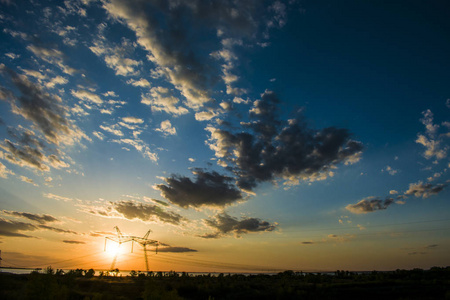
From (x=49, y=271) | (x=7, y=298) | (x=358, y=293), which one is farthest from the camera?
(x=358, y=293)

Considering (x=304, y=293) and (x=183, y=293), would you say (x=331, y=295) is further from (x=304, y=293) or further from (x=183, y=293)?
(x=183, y=293)

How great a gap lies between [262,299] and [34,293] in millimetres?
37092

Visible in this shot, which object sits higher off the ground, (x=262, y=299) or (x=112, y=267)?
(x=262, y=299)

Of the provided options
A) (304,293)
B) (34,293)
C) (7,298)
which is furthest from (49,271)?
(304,293)

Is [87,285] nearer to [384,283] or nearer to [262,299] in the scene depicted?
[262,299]

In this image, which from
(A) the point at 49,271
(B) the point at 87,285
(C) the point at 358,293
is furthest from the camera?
(B) the point at 87,285

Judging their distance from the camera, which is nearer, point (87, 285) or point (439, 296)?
point (439, 296)

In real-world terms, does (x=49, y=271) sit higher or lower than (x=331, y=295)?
higher

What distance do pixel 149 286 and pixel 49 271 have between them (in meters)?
10.7

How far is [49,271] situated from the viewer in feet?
70.7

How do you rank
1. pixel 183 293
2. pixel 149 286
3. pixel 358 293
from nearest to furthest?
pixel 149 286 < pixel 358 293 < pixel 183 293

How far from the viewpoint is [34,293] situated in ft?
65.5

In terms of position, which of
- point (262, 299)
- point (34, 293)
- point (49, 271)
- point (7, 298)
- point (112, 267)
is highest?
point (49, 271)

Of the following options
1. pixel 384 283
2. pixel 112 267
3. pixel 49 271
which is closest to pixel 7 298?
pixel 49 271
